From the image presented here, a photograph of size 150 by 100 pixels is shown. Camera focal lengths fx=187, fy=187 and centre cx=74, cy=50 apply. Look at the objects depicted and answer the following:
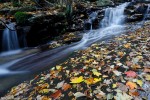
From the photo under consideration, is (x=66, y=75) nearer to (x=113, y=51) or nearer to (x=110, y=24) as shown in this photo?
(x=113, y=51)

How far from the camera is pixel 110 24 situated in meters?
12.6

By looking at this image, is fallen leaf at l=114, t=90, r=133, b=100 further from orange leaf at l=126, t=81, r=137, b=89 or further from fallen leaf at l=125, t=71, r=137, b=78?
fallen leaf at l=125, t=71, r=137, b=78

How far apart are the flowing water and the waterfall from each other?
2390 mm

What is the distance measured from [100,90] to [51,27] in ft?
25.5

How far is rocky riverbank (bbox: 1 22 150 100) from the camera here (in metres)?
3.41

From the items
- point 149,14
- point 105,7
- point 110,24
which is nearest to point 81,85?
point 110,24

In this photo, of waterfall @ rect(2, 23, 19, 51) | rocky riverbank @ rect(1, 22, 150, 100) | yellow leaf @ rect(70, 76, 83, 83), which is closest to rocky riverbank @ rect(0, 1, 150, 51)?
waterfall @ rect(2, 23, 19, 51)

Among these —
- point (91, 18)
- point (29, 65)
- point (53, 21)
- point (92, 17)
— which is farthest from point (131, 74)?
point (92, 17)

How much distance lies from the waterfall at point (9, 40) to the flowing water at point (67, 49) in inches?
94.1

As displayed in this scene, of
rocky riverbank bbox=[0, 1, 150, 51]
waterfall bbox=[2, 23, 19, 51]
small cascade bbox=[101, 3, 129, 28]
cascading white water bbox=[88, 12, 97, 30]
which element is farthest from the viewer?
small cascade bbox=[101, 3, 129, 28]

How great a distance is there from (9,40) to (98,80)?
7397mm

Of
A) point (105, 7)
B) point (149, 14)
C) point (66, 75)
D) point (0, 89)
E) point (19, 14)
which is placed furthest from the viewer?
point (105, 7)

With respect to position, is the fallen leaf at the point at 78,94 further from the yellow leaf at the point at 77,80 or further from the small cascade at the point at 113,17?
the small cascade at the point at 113,17

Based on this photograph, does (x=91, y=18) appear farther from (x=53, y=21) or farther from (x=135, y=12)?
(x=135, y=12)
